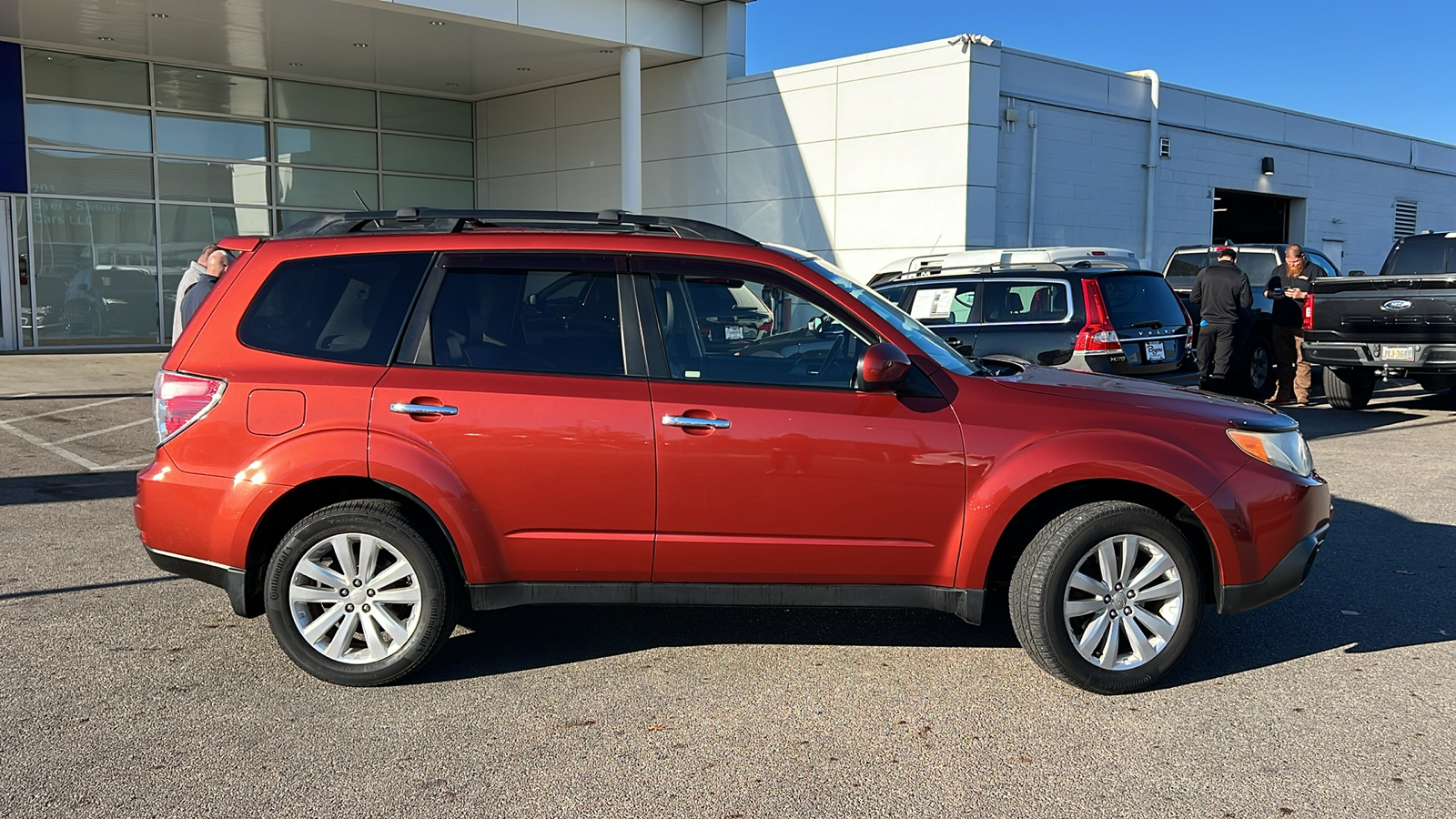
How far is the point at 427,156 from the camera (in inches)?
1056

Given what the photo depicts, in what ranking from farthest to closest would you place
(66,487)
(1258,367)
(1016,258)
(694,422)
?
(1258,367) < (1016,258) < (66,487) < (694,422)

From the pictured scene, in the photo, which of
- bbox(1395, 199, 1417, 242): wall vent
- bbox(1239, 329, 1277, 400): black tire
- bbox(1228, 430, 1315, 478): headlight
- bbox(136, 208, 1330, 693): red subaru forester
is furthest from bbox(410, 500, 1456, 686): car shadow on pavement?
bbox(1395, 199, 1417, 242): wall vent

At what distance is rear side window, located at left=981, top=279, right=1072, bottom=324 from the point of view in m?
10.4

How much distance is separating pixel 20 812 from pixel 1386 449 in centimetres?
1090

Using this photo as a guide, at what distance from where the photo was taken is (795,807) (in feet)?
11.6

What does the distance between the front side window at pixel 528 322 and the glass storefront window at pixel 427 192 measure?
22400 millimetres

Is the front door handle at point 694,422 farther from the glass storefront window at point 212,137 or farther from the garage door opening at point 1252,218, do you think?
the garage door opening at point 1252,218

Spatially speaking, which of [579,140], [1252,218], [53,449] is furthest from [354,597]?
[1252,218]

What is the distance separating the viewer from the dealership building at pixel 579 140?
19.2 meters

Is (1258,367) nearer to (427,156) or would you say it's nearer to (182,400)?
(182,400)

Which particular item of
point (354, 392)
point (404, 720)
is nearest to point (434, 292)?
point (354, 392)

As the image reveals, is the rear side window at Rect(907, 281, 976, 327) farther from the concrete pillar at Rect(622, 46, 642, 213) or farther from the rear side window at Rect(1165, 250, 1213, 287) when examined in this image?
the concrete pillar at Rect(622, 46, 642, 213)

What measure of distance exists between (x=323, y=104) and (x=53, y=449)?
16.5 metres

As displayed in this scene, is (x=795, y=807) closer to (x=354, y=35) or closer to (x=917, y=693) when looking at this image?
(x=917, y=693)
